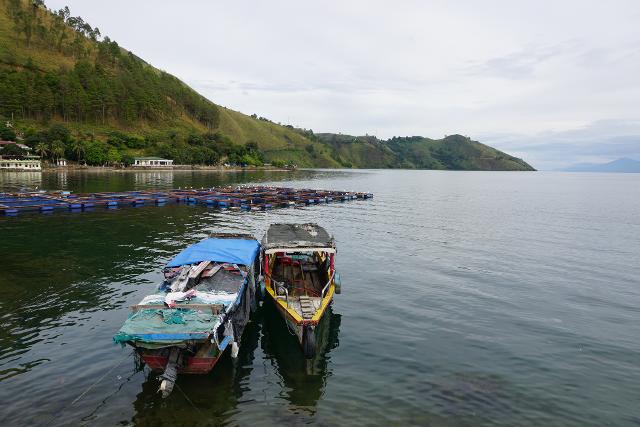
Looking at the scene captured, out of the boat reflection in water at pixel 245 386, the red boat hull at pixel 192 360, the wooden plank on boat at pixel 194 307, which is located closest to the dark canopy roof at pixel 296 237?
the boat reflection in water at pixel 245 386

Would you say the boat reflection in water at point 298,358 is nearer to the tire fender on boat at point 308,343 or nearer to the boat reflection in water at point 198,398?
the tire fender on boat at point 308,343

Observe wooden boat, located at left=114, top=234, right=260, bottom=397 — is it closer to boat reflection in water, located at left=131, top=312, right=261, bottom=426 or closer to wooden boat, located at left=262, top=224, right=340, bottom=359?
boat reflection in water, located at left=131, top=312, right=261, bottom=426

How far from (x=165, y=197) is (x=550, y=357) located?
6593 cm

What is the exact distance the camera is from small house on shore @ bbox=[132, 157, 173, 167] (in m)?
169

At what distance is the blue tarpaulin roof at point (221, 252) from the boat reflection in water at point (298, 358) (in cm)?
358

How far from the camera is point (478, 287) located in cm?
2966

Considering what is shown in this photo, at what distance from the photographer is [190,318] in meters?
15.3

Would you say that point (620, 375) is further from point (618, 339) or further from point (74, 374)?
point (74, 374)

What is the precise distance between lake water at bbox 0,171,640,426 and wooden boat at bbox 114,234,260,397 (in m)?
1.24

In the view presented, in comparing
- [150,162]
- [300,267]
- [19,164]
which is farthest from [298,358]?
[150,162]

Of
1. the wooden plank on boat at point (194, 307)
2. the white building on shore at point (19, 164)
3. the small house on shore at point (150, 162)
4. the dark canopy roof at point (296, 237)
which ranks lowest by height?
the wooden plank on boat at point (194, 307)

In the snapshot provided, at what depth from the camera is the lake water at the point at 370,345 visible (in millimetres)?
14609

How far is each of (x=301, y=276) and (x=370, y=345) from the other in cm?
723

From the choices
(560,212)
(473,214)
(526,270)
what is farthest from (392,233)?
(560,212)
